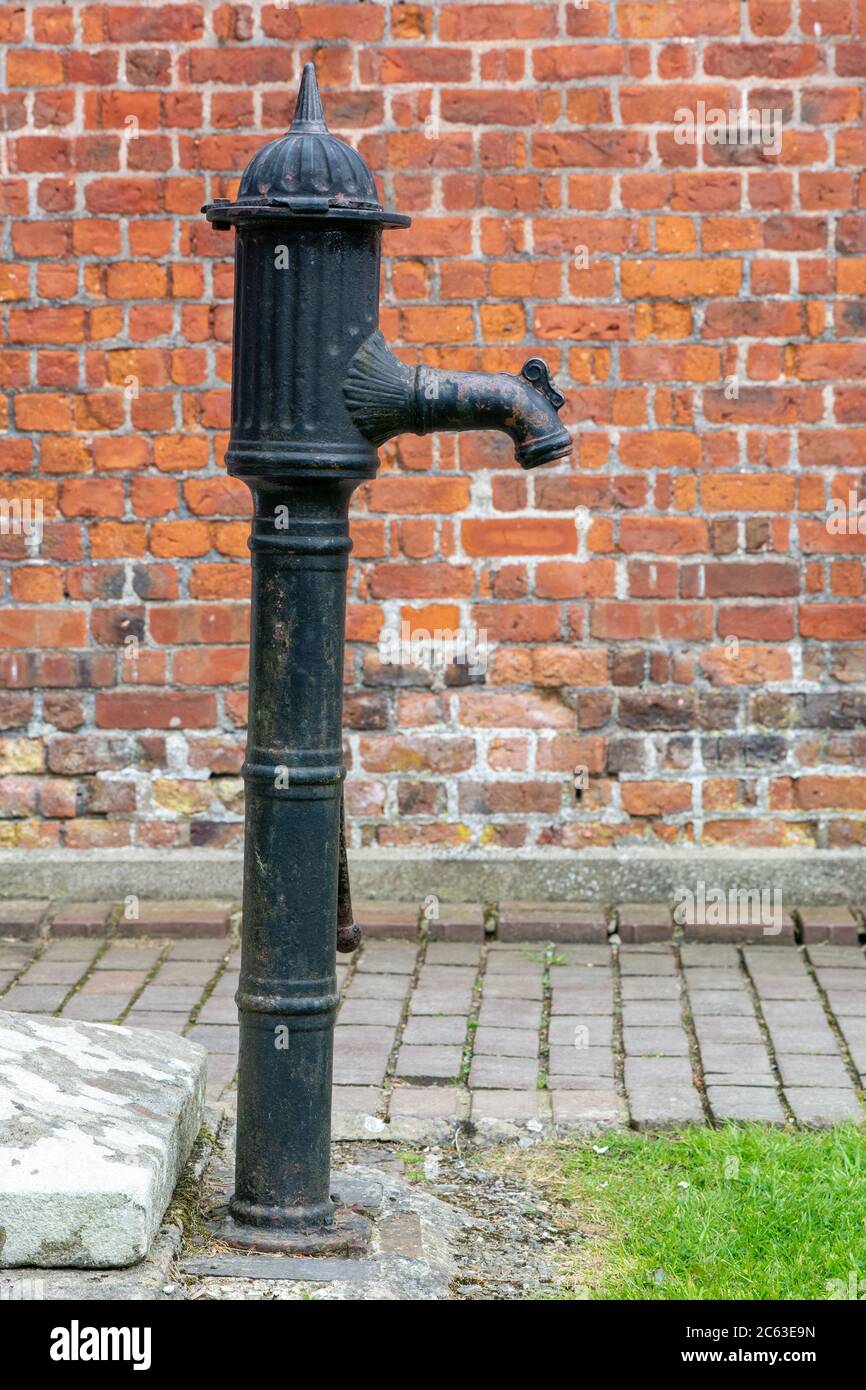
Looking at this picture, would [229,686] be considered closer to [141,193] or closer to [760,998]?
[141,193]

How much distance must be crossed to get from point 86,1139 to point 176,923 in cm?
241

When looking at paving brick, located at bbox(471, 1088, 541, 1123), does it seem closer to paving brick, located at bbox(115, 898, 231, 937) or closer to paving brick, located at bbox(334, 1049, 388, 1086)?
paving brick, located at bbox(334, 1049, 388, 1086)

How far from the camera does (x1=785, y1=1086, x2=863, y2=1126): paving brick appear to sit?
3922 millimetres

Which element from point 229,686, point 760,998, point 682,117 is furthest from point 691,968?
point 682,117

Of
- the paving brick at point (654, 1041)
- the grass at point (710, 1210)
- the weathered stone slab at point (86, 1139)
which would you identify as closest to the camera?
the weathered stone slab at point (86, 1139)

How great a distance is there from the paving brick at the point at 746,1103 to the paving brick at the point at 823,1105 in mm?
40

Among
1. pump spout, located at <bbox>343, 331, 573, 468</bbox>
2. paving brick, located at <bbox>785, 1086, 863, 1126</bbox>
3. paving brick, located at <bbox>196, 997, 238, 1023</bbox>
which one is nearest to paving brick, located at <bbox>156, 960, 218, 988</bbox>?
paving brick, located at <bbox>196, 997, 238, 1023</bbox>

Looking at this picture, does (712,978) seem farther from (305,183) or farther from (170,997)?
(305,183)

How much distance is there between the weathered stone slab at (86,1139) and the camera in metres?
2.79

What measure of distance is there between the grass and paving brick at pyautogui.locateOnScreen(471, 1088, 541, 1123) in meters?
0.17

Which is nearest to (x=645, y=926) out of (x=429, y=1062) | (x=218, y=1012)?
(x=429, y=1062)

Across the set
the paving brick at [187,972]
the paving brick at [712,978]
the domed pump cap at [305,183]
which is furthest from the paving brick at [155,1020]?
the domed pump cap at [305,183]

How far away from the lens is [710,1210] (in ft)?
11.1

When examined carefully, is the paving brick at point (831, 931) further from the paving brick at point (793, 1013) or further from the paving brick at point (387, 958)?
the paving brick at point (387, 958)
